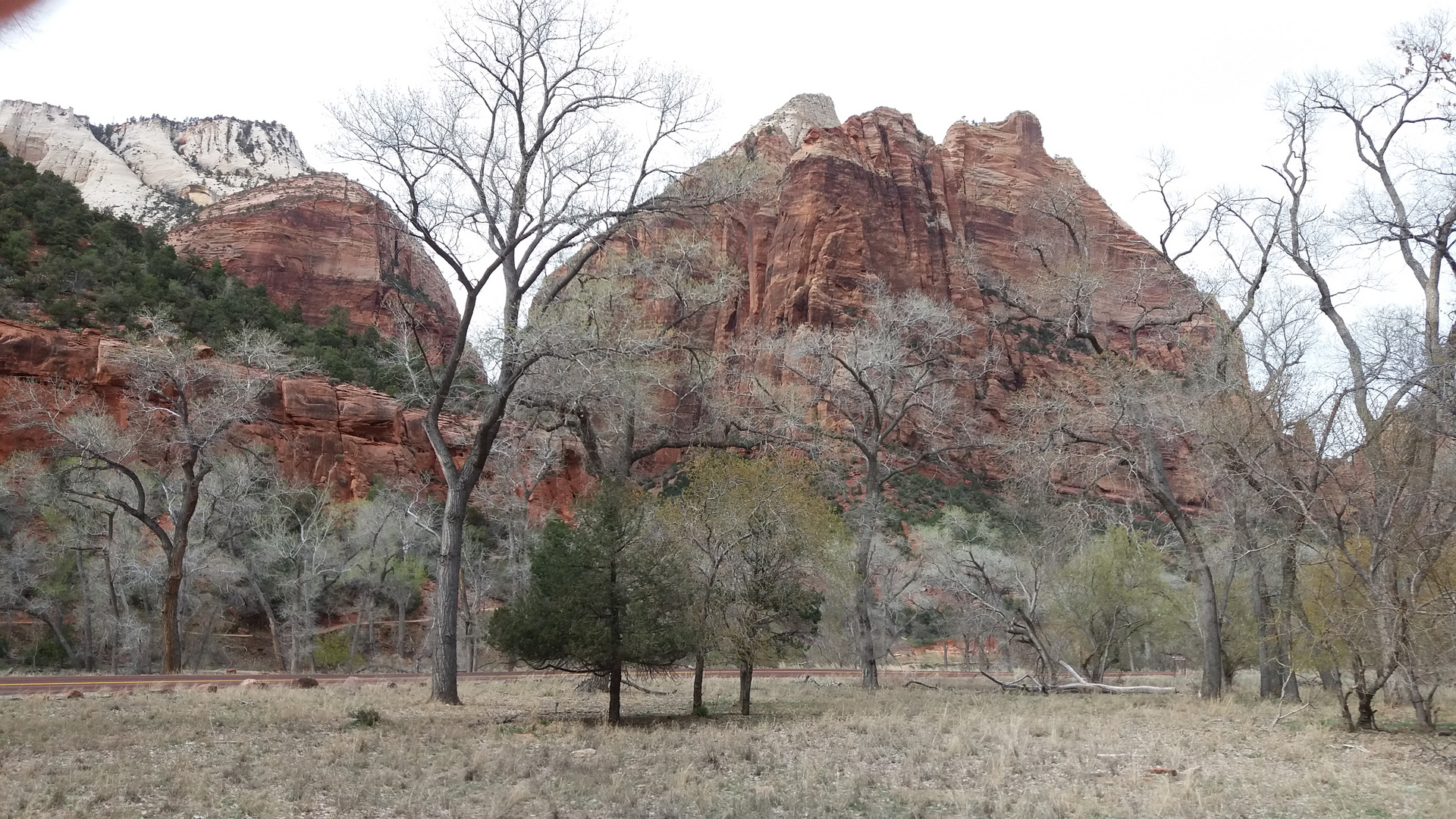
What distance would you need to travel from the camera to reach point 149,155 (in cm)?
13575

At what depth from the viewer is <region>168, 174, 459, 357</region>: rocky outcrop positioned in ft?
263

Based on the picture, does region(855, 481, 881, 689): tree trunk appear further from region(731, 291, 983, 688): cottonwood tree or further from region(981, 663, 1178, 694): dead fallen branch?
region(981, 663, 1178, 694): dead fallen branch

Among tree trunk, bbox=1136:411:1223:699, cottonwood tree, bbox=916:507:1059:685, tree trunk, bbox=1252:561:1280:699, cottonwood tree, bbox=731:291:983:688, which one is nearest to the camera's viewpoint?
tree trunk, bbox=1252:561:1280:699

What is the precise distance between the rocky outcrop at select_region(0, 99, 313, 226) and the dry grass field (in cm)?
11004

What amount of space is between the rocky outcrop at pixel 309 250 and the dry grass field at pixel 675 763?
69.2 metres

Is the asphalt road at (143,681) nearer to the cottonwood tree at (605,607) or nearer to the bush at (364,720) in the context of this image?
the cottonwood tree at (605,607)

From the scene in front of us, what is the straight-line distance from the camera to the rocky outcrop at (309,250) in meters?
80.2

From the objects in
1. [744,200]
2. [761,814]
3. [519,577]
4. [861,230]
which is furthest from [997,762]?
[861,230]

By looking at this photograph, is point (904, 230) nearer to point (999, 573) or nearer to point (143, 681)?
point (999, 573)

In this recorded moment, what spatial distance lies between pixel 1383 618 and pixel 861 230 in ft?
242

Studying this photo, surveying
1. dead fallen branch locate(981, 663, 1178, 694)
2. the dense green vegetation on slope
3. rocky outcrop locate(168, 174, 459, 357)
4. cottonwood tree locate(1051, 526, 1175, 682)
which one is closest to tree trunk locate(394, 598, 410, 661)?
the dense green vegetation on slope

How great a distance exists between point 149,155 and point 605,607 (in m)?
158

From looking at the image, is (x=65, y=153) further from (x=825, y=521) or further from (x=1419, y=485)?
(x=1419, y=485)

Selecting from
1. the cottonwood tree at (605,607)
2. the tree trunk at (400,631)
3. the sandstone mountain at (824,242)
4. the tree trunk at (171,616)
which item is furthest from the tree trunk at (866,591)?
the sandstone mountain at (824,242)
